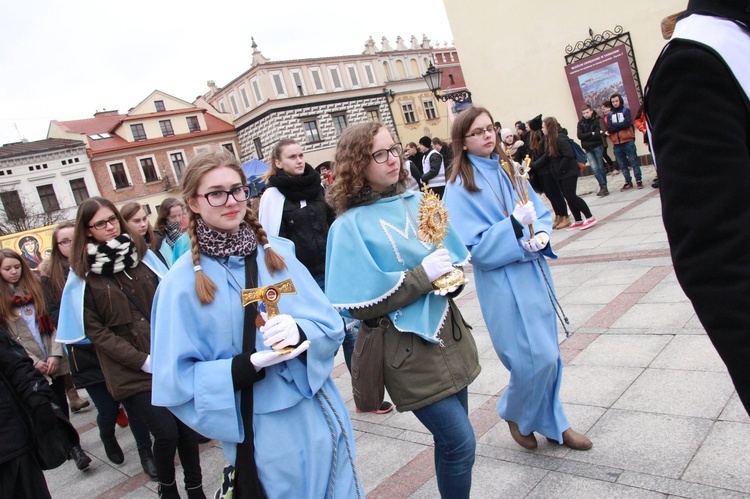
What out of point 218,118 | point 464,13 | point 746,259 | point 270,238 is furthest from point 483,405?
point 218,118

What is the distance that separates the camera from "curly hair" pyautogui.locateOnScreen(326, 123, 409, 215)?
8.48ft

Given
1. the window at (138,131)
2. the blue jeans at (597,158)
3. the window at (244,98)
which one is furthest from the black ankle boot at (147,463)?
the window at (244,98)

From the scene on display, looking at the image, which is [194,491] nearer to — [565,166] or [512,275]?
[512,275]

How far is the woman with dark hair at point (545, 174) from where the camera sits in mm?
9492

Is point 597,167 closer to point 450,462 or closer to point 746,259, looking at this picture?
point 450,462

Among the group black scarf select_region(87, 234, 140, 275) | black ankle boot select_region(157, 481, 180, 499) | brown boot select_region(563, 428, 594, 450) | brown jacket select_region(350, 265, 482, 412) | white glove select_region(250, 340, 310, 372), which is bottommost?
brown boot select_region(563, 428, 594, 450)

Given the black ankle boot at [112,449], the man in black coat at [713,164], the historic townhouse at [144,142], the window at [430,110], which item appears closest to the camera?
the man in black coat at [713,164]

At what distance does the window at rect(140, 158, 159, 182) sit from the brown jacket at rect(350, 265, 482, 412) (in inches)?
1609

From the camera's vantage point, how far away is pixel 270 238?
2363 millimetres

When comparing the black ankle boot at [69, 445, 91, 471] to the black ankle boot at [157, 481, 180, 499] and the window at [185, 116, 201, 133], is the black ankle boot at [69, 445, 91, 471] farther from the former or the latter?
the window at [185, 116, 201, 133]

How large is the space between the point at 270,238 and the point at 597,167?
10.2 m

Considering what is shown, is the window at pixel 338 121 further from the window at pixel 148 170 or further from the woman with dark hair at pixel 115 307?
the woman with dark hair at pixel 115 307

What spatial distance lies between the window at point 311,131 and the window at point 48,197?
699 inches

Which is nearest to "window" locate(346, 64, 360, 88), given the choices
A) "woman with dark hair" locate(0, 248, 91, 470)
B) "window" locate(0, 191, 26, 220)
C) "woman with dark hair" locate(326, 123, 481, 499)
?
"window" locate(0, 191, 26, 220)
